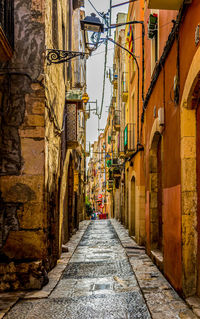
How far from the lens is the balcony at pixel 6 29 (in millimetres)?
5277

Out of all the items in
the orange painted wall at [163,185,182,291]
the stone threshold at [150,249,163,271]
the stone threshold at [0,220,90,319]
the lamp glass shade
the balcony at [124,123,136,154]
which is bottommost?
the stone threshold at [0,220,90,319]

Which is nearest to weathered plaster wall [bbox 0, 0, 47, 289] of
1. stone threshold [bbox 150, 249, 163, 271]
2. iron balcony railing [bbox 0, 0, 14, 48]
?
iron balcony railing [bbox 0, 0, 14, 48]

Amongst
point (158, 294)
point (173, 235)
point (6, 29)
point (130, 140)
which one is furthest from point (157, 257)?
point (130, 140)

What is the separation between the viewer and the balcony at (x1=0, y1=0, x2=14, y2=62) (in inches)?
208

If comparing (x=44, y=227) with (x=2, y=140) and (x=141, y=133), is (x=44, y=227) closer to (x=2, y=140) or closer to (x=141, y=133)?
(x=2, y=140)

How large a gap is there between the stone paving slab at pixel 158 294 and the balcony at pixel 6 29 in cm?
438

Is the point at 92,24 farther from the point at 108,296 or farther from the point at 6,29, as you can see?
the point at 108,296

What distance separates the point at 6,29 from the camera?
5.53 m

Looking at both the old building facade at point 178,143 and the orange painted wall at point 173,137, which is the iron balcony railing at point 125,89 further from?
the orange painted wall at point 173,137

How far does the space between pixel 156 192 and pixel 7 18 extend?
197 inches

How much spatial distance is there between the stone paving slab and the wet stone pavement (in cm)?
11

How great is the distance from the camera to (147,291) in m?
5.07

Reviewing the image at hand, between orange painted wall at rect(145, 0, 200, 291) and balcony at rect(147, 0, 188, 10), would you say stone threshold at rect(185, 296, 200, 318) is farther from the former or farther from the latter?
balcony at rect(147, 0, 188, 10)

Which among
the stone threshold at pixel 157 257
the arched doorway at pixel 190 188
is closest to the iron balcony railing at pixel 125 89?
the stone threshold at pixel 157 257
